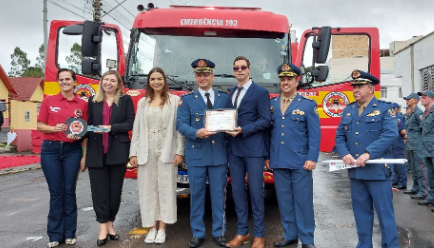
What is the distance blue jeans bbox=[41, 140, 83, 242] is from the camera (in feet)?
15.2

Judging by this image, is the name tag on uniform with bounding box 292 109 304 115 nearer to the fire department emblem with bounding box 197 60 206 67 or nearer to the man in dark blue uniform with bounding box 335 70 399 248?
the man in dark blue uniform with bounding box 335 70 399 248

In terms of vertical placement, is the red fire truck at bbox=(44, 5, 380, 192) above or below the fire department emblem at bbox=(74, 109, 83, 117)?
above

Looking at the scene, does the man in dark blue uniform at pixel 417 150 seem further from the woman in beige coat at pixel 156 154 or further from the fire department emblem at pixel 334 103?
the woman in beige coat at pixel 156 154

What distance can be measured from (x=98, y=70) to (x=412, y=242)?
457 centimetres

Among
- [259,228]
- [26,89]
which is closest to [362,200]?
[259,228]

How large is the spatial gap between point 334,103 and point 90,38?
3.53 metres

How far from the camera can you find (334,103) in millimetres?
5922

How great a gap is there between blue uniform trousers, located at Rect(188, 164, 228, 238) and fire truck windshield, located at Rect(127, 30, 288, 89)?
5.31ft

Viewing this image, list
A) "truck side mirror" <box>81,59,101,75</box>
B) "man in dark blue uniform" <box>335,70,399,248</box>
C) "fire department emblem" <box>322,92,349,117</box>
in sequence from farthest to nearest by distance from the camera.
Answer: "fire department emblem" <box>322,92,349,117</box>, "truck side mirror" <box>81,59,101,75</box>, "man in dark blue uniform" <box>335,70,399,248</box>

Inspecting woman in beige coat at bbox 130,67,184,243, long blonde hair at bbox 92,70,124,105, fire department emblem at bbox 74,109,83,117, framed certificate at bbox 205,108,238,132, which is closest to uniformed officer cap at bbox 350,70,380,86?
framed certificate at bbox 205,108,238,132

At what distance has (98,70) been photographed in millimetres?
5836

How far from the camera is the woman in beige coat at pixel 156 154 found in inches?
187

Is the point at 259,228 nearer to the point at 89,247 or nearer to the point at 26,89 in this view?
the point at 89,247

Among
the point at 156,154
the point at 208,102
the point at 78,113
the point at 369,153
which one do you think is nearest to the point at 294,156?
the point at 369,153
